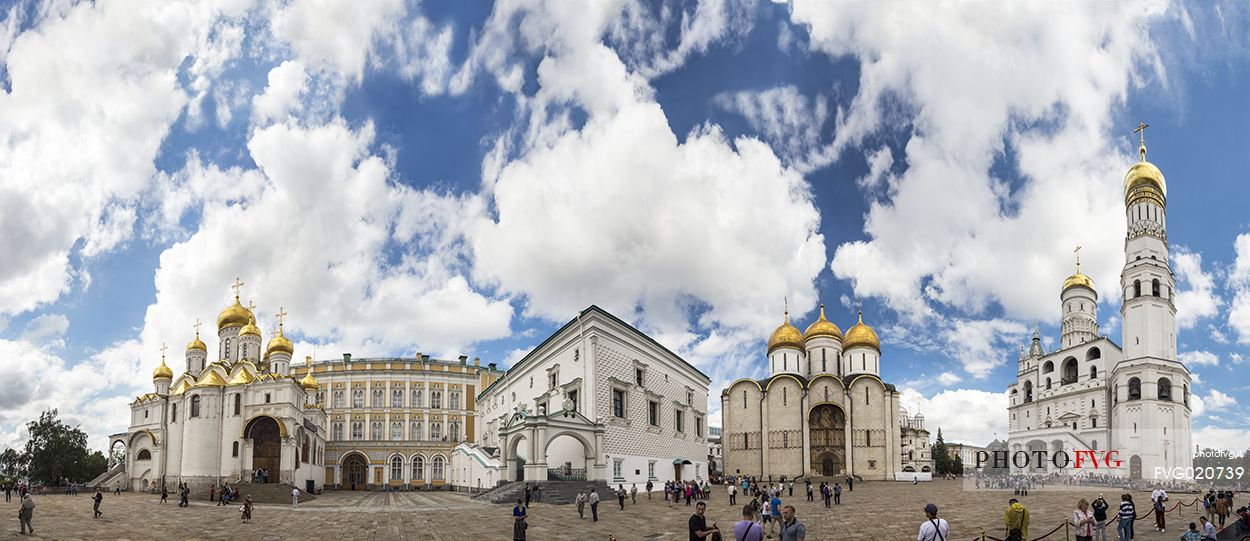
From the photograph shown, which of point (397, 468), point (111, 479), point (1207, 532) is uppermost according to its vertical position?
point (1207, 532)

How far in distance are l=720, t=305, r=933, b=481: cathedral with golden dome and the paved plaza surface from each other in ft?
90.7

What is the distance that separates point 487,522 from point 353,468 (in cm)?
4623

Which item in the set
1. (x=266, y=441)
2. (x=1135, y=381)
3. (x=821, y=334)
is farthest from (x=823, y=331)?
(x=266, y=441)

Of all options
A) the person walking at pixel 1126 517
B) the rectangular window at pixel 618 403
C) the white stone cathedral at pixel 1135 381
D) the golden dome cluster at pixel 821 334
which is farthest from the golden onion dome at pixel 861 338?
the person walking at pixel 1126 517

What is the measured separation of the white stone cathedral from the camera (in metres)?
62.8

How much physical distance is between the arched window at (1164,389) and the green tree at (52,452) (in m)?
83.2

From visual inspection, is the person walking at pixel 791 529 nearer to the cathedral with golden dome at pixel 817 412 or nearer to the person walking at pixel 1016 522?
the person walking at pixel 1016 522

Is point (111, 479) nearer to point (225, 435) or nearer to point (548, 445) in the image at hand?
point (225, 435)

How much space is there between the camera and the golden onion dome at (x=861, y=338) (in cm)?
6975

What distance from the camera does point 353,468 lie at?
68125 millimetres

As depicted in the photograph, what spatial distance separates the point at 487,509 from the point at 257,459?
22.0m

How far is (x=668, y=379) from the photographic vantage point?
169ft

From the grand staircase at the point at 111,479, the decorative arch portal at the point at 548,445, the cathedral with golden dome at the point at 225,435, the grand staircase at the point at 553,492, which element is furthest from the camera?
the grand staircase at the point at 111,479

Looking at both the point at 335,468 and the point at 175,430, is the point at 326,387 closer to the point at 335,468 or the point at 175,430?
the point at 335,468
